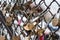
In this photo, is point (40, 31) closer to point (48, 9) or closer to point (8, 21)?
point (48, 9)

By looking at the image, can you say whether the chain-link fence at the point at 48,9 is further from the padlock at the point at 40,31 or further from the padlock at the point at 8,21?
the padlock at the point at 8,21

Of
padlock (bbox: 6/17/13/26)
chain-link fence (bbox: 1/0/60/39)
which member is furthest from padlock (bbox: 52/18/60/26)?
padlock (bbox: 6/17/13/26)

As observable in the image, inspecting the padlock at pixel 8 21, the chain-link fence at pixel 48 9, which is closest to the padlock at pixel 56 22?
the chain-link fence at pixel 48 9

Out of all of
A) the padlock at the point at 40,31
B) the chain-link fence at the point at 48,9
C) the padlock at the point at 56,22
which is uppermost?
the chain-link fence at the point at 48,9

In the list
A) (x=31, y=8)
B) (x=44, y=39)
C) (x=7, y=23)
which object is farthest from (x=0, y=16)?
(x=44, y=39)

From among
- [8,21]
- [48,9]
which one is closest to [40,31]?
[48,9]

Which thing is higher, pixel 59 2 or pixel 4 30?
pixel 59 2

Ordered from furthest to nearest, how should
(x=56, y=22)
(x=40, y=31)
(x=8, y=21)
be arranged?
1. (x=8, y=21)
2. (x=40, y=31)
3. (x=56, y=22)

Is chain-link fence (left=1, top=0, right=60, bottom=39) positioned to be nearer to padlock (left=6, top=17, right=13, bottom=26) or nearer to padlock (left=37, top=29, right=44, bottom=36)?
padlock (left=37, top=29, right=44, bottom=36)

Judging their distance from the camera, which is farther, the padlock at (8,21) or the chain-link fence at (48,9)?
the padlock at (8,21)

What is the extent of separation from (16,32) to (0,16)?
9.0 inches

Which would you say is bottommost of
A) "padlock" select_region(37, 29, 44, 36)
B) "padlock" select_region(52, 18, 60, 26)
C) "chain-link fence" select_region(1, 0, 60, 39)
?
"padlock" select_region(37, 29, 44, 36)

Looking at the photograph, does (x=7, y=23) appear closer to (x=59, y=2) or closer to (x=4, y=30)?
(x=4, y=30)

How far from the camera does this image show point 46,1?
1012 millimetres
